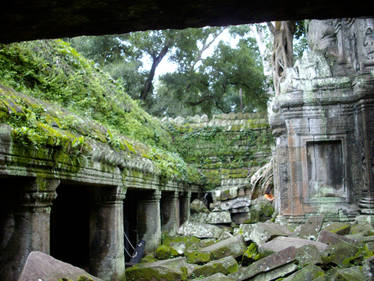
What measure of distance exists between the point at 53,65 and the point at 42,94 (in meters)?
1.27

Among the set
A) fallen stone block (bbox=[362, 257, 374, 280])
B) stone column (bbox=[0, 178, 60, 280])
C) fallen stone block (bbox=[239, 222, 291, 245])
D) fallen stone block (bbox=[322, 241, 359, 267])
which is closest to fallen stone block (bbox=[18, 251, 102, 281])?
stone column (bbox=[0, 178, 60, 280])

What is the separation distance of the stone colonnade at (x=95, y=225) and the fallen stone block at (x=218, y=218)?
1468 mm

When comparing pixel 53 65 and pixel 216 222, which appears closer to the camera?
pixel 53 65

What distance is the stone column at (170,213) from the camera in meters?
10.0

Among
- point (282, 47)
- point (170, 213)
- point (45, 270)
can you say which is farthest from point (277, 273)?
point (282, 47)

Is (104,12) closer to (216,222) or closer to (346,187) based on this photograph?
(346,187)

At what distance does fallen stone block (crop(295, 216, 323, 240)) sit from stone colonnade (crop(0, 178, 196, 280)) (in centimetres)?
309

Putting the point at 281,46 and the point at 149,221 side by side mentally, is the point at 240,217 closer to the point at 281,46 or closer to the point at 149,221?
the point at 149,221

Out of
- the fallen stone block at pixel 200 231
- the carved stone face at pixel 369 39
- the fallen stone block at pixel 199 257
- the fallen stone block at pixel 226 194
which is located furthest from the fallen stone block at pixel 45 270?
the fallen stone block at pixel 226 194

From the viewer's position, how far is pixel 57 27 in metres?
2.01

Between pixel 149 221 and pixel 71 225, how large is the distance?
1669 mm

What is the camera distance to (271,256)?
5.29 m

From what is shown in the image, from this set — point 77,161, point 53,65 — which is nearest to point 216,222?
point 53,65

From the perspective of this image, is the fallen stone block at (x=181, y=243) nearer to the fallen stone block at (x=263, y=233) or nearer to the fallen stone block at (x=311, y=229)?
the fallen stone block at (x=263, y=233)
